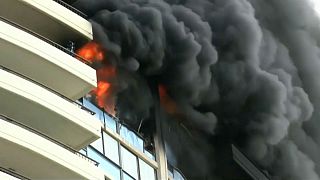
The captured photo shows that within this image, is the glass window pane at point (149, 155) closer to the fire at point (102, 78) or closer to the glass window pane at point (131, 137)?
the glass window pane at point (131, 137)

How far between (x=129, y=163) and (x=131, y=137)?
0.92 meters

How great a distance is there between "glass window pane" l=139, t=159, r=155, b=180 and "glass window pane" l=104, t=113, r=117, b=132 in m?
1.16

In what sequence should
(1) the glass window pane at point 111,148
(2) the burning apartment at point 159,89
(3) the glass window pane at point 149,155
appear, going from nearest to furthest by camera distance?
(2) the burning apartment at point 159,89 → (1) the glass window pane at point 111,148 → (3) the glass window pane at point 149,155

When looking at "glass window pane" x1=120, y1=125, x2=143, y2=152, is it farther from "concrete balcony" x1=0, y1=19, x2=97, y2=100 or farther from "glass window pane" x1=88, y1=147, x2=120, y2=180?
"concrete balcony" x1=0, y1=19, x2=97, y2=100

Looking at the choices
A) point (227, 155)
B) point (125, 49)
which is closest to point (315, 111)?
point (227, 155)

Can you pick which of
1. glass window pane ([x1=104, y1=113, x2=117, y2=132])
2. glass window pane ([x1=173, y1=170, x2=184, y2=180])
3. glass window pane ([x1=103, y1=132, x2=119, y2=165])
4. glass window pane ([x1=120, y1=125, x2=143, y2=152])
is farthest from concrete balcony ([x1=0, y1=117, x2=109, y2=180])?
glass window pane ([x1=173, y1=170, x2=184, y2=180])

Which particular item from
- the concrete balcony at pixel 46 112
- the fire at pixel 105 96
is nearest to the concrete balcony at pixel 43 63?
the concrete balcony at pixel 46 112

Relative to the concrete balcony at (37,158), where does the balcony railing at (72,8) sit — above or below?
above

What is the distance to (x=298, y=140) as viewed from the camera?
3338 cm

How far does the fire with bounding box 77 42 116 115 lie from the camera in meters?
24.6

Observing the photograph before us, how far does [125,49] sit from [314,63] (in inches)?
386

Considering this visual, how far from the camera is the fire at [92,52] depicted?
81.1 feet

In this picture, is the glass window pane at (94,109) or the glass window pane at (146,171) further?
the glass window pane at (146,171)

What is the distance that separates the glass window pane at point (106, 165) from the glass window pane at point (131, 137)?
127 cm
